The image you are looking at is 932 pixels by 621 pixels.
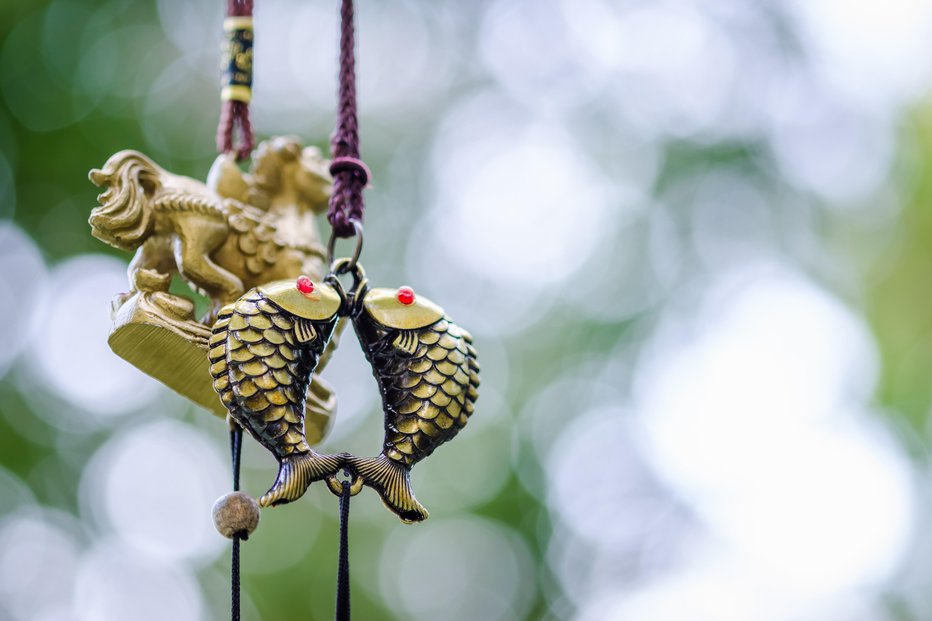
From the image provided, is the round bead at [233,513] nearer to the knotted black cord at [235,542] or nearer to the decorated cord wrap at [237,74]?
the knotted black cord at [235,542]

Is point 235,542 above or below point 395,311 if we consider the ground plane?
below

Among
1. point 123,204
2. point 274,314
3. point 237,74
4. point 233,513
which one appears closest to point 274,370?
point 274,314

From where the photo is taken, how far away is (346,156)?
1.11 meters

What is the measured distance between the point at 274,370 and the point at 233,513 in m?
0.18

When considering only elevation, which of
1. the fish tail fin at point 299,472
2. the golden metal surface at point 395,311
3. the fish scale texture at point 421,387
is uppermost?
the golden metal surface at point 395,311

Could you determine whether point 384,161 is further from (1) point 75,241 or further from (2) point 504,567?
(2) point 504,567

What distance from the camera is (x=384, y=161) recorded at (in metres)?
4.02

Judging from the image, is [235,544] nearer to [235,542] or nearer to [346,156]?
[235,542]

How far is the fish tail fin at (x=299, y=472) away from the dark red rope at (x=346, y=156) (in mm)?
247

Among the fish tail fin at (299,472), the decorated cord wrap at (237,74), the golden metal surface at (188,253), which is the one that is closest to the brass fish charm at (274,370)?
the fish tail fin at (299,472)

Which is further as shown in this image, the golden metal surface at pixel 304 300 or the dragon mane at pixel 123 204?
the dragon mane at pixel 123 204

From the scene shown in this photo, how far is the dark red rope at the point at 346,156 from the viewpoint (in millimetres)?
1072

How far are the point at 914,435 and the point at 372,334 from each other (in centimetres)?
359

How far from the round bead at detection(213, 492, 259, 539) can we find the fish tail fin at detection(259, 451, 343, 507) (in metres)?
0.14
